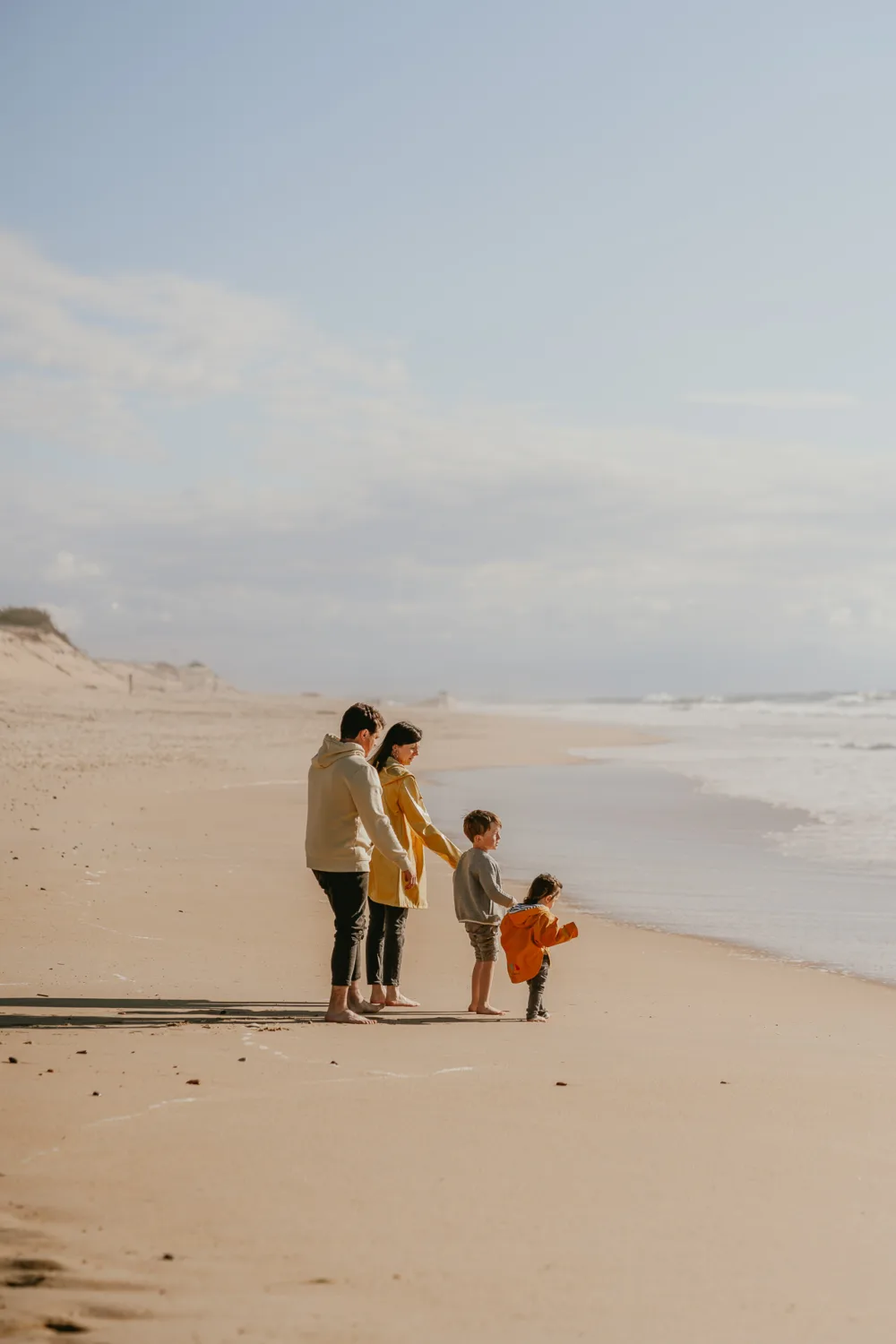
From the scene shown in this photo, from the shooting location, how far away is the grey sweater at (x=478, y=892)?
22.8 feet

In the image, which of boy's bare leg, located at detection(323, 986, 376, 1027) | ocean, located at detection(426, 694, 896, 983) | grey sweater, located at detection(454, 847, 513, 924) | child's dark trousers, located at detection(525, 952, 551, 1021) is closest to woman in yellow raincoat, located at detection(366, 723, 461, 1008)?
grey sweater, located at detection(454, 847, 513, 924)

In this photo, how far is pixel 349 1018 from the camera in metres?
6.41

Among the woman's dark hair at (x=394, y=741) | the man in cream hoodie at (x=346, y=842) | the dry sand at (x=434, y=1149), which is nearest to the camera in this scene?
the dry sand at (x=434, y=1149)

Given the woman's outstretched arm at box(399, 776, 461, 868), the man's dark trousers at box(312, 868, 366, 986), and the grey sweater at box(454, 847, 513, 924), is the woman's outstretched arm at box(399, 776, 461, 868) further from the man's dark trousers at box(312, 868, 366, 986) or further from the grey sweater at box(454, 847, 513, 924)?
the man's dark trousers at box(312, 868, 366, 986)

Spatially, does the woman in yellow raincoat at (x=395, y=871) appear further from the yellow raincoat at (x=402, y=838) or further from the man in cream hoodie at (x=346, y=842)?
the man in cream hoodie at (x=346, y=842)

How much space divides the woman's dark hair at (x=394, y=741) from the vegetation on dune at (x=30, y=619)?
58.7 metres

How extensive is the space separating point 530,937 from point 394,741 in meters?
1.52

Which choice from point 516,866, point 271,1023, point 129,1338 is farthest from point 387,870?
point 516,866

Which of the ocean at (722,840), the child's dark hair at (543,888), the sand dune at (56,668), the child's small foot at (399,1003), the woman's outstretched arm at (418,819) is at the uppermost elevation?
the sand dune at (56,668)

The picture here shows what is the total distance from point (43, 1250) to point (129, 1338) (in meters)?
0.52

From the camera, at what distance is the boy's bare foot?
639cm

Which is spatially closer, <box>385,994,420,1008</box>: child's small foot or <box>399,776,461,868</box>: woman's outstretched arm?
<box>385,994,420,1008</box>: child's small foot

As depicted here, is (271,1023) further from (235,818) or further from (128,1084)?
(235,818)

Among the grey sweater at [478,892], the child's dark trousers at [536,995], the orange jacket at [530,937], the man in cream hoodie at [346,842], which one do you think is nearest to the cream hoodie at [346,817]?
the man in cream hoodie at [346,842]
